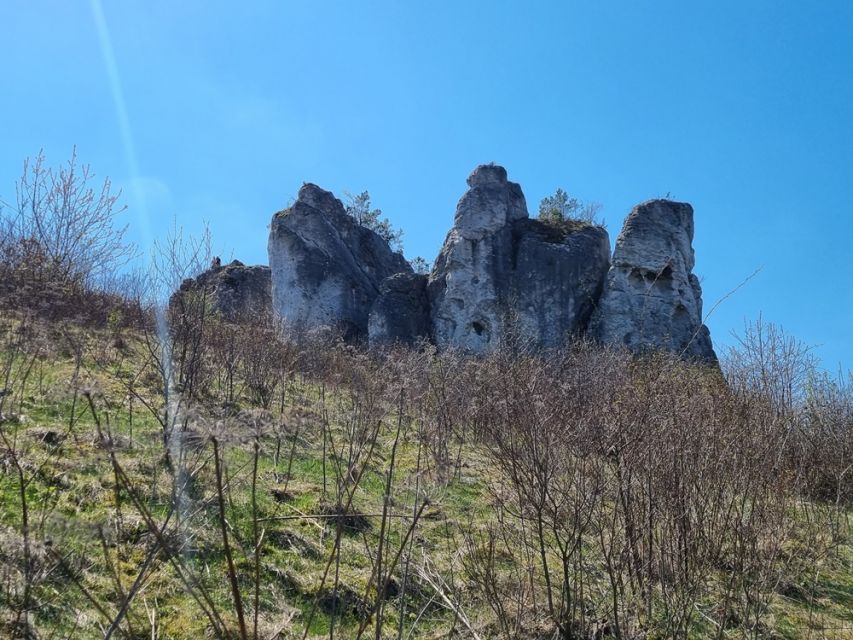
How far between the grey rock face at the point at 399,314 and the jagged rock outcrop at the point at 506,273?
569mm

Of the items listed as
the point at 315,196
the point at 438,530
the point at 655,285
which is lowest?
the point at 438,530

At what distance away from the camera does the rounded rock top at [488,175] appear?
26.6 m

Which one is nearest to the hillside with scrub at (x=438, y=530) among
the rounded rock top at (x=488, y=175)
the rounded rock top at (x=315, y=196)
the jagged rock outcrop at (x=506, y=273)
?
the jagged rock outcrop at (x=506, y=273)

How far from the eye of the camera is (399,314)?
2538cm

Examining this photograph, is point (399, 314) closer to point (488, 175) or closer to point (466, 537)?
point (488, 175)

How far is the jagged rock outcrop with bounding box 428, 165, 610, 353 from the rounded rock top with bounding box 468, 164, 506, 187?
1.7 inches

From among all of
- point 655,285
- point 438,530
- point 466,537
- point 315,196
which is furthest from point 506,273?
point 466,537

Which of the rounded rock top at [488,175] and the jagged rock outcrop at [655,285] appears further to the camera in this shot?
the rounded rock top at [488,175]

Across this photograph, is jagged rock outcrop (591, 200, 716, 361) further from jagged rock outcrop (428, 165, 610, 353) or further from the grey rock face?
the grey rock face

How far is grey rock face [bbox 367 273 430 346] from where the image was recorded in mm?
25062

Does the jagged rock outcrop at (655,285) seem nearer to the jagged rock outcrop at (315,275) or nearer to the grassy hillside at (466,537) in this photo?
the jagged rock outcrop at (315,275)

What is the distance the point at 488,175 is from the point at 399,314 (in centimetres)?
732

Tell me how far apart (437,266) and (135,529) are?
74.3 ft

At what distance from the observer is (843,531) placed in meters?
7.72
